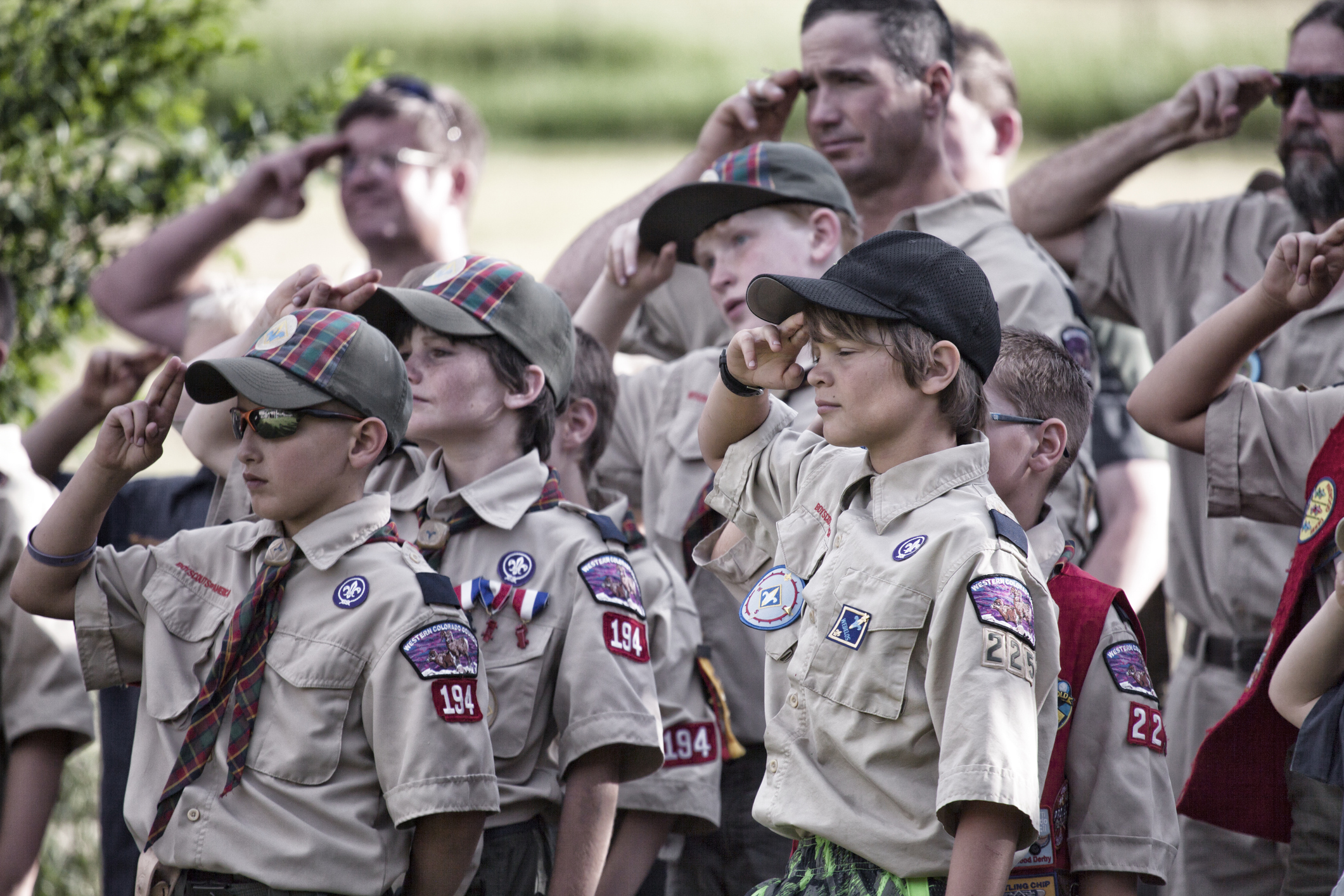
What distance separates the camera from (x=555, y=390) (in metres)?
3.34

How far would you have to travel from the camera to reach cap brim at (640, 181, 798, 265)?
3633 mm

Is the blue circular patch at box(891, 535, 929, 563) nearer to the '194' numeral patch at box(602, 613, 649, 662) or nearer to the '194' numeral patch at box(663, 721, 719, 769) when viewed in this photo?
the '194' numeral patch at box(602, 613, 649, 662)

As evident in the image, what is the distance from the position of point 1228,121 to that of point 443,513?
2.61 m

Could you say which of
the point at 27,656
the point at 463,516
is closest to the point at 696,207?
the point at 463,516

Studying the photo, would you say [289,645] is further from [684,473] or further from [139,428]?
[684,473]

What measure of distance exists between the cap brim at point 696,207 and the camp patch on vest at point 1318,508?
4.65 ft

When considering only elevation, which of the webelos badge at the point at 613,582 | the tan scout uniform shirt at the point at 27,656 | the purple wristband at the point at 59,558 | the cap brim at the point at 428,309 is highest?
the cap brim at the point at 428,309

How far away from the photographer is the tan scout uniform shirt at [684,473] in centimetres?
366

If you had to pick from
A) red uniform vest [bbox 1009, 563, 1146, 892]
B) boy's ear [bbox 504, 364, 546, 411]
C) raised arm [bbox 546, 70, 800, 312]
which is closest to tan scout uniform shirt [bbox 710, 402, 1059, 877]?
red uniform vest [bbox 1009, 563, 1146, 892]

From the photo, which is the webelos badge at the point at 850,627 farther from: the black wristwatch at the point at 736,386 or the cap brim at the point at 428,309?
the cap brim at the point at 428,309

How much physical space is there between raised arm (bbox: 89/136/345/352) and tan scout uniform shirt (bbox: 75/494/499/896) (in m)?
2.37

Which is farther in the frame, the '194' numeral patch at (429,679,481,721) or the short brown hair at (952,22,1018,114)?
the short brown hair at (952,22,1018,114)

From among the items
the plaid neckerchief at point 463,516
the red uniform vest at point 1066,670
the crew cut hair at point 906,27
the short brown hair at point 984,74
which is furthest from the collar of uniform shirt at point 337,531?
the short brown hair at point 984,74

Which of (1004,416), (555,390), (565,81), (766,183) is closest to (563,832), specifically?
(555,390)
